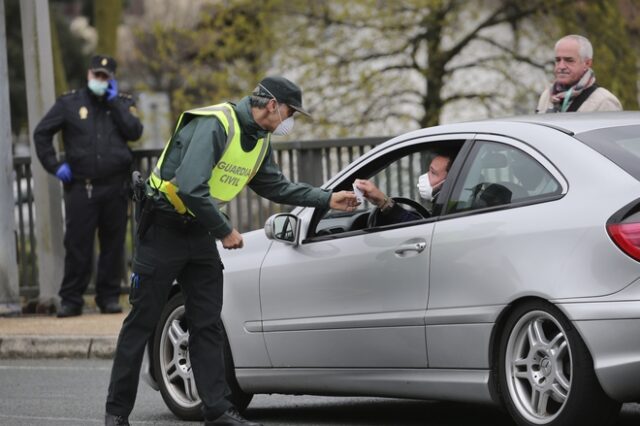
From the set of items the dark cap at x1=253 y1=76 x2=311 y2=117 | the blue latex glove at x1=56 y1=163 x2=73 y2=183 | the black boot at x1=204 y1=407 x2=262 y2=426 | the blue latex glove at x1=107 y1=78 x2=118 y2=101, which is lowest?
the black boot at x1=204 y1=407 x2=262 y2=426

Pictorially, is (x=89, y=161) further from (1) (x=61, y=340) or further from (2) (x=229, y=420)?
(2) (x=229, y=420)

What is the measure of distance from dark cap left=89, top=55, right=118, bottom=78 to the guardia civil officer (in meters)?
5.57

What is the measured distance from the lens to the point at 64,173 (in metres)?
12.8

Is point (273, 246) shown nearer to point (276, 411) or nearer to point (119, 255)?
point (276, 411)

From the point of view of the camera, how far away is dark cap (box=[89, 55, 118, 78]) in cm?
1263

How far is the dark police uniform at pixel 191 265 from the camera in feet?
22.4

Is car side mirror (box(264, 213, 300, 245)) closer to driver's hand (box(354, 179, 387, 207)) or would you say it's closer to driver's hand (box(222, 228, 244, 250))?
driver's hand (box(354, 179, 387, 207))

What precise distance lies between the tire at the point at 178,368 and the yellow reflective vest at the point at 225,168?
1.15 meters

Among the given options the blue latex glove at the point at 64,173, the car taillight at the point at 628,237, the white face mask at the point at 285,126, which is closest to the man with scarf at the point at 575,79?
the white face mask at the point at 285,126

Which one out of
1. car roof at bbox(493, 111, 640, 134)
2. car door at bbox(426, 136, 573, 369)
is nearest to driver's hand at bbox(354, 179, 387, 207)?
car door at bbox(426, 136, 573, 369)

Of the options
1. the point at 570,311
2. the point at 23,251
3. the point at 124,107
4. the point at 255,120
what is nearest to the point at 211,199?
the point at 255,120

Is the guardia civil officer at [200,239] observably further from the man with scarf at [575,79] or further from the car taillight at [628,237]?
the man with scarf at [575,79]

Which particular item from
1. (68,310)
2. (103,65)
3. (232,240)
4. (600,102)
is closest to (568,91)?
(600,102)

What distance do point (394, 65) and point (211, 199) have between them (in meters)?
16.0
